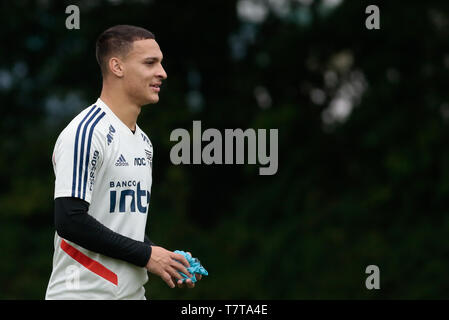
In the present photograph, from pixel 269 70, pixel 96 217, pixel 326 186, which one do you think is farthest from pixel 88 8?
pixel 96 217

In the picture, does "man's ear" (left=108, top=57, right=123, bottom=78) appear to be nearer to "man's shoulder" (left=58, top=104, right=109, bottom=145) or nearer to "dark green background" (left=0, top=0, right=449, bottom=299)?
"man's shoulder" (left=58, top=104, right=109, bottom=145)

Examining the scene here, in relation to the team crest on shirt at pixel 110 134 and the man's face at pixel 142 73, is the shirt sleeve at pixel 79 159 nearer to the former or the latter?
the team crest on shirt at pixel 110 134

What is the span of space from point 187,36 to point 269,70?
4.57 feet

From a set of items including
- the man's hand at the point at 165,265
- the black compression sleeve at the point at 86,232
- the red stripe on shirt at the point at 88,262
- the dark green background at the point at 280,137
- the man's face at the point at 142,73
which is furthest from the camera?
the dark green background at the point at 280,137

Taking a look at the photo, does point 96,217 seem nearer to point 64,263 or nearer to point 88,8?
point 64,263

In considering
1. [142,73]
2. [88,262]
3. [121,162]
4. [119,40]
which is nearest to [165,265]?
[88,262]

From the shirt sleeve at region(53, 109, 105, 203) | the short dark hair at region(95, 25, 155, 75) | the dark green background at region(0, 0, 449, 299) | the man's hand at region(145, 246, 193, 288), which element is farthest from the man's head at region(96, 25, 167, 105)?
the dark green background at region(0, 0, 449, 299)

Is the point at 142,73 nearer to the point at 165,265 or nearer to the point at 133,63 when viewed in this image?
the point at 133,63

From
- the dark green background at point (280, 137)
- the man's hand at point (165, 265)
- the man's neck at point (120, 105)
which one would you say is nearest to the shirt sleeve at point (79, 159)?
Result: the man's neck at point (120, 105)

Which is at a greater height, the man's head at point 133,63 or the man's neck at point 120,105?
the man's head at point 133,63

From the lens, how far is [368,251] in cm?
1071

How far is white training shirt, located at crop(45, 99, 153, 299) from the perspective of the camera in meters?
3.54

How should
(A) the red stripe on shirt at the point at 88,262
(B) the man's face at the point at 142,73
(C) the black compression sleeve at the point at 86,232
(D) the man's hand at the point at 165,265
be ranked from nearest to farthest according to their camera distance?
(C) the black compression sleeve at the point at 86,232, (D) the man's hand at the point at 165,265, (A) the red stripe on shirt at the point at 88,262, (B) the man's face at the point at 142,73

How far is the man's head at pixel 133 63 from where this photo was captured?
383cm
